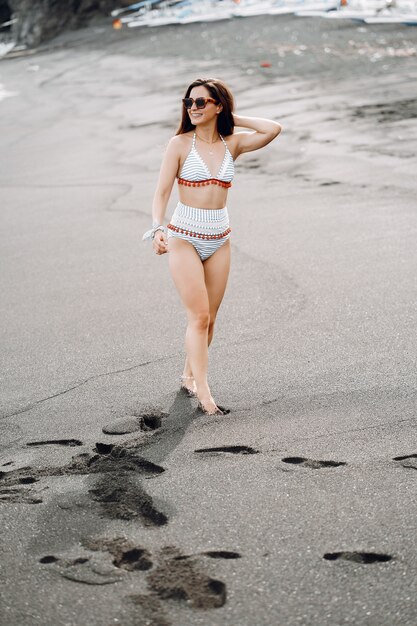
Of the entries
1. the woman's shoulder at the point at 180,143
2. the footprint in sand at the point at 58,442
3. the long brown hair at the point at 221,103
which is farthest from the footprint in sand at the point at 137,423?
the long brown hair at the point at 221,103

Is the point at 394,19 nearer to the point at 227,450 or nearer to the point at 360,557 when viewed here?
the point at 227,450

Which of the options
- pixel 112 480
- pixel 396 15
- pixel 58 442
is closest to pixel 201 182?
pixel 58 442

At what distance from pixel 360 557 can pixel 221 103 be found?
8.22 ft

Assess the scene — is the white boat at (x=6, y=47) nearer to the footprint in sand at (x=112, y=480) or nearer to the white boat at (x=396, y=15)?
the white boat at (x=396, y=15)

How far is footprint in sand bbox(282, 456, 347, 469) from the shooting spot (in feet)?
13.7

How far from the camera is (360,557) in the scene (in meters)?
3.41

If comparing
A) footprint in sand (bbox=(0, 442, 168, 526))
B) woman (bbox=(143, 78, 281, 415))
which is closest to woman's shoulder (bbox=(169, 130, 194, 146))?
woman (bbox=(143, 78, 281, 415))

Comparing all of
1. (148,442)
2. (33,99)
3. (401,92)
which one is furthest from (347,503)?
(33,99)

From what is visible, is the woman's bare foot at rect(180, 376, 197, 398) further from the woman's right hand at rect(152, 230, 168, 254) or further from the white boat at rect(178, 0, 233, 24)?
the white boat at rect(178, 0, 233, 24)

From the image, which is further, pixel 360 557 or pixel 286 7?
pixel 286 7

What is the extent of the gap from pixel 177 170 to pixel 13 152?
9.20m

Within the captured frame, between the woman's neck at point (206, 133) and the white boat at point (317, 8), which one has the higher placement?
the white boat at point (317, 8)

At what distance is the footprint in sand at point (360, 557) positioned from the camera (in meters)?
3.38

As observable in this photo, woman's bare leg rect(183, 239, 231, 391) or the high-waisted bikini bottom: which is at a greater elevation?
the high-waisted bikini bottom
